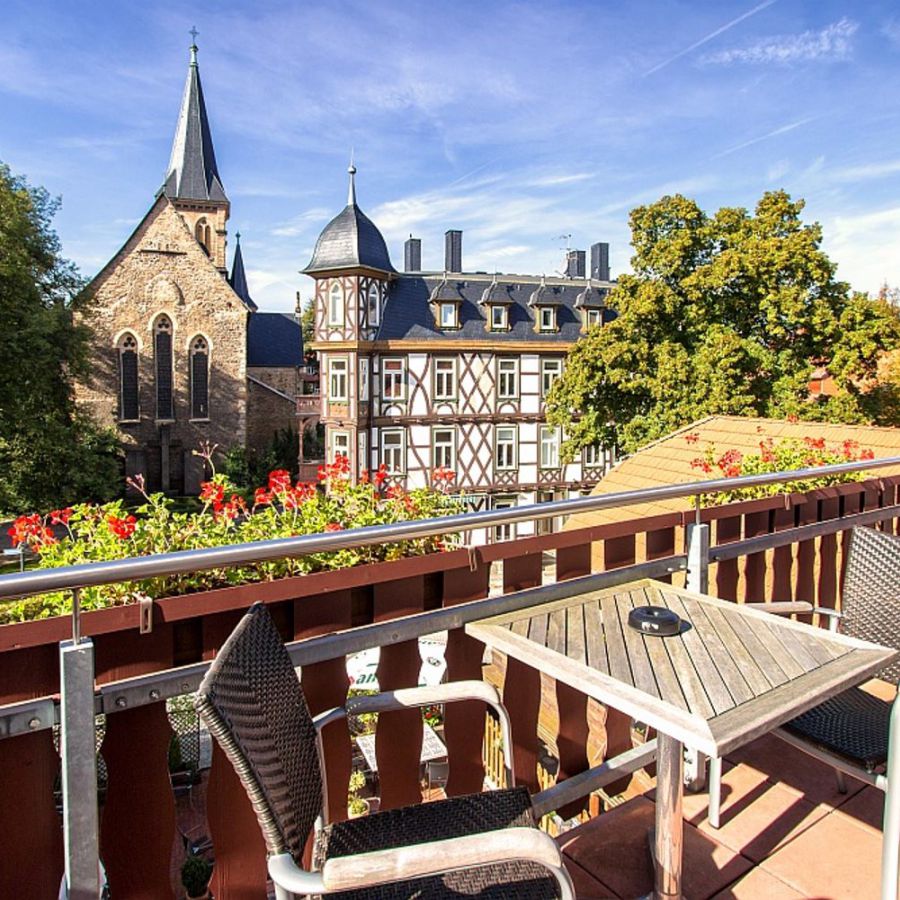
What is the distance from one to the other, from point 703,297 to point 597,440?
390cm

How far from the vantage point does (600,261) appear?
2622 centimetres

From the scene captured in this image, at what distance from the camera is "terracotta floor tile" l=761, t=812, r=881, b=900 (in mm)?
1816

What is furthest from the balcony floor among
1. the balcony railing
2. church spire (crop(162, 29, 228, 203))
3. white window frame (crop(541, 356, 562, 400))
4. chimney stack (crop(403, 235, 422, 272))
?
church spire (crop(162, 29, 228, 203))

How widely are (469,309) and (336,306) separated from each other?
13.1 ft

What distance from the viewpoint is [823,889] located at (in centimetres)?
182

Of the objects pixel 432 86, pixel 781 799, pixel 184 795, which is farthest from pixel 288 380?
pixel 781 799

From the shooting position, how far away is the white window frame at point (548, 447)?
70.1ft

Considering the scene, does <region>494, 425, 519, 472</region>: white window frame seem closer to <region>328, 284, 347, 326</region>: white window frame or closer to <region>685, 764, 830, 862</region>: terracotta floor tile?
<region>328, 284, 347, 326</region>: white window frame

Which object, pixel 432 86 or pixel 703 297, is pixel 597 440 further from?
pixel 432 86

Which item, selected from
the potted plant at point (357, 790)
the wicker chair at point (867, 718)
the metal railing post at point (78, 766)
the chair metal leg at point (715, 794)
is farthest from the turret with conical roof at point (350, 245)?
the metal railing post at point (78, 766)

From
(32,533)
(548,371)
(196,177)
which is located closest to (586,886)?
(32,533)

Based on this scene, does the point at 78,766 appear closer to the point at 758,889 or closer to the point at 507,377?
the point at 758,889

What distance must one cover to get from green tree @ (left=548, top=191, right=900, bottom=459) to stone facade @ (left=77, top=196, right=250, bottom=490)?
14.0m

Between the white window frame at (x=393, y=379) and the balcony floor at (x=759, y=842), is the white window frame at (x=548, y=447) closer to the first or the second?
the white window frame at (x=393, y=379)
